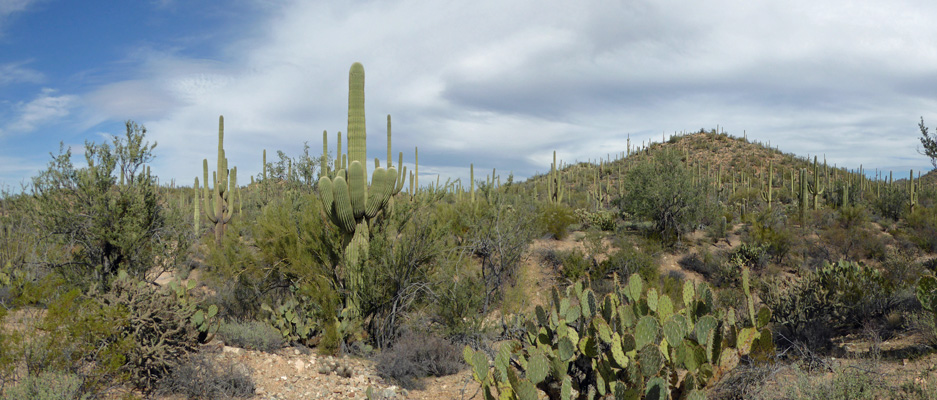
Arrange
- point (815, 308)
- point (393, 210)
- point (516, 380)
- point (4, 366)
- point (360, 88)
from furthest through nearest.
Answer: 1. point (393, 210)
2. point (360, 88)
3. point (815, 308)
4. point (4, 366)
5. point (516, 380)

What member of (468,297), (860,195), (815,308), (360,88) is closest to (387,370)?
(468,297)

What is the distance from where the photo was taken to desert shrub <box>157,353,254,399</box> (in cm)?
559

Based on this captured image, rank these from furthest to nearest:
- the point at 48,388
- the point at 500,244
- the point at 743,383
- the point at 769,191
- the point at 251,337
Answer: the point at 769,191 < the point at 500,244 < the point at 251,337 < the point at 743,383 < the point at 48,388

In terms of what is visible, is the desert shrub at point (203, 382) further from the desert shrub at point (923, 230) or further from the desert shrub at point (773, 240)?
the desert shrub at point (923, 230)

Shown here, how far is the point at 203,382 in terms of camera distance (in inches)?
223

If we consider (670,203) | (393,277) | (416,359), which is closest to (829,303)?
(416,359)

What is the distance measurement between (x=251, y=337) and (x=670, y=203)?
14.7 metres

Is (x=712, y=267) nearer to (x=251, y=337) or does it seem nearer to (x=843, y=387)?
(x=843, y=387)

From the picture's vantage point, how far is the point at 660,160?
64.4 ft

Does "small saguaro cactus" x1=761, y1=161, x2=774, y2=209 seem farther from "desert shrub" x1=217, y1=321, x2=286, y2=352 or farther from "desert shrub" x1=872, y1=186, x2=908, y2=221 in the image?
"desert shrub" x1=217, y1=321, x2=286, y2=352

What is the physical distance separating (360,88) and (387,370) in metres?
4.99

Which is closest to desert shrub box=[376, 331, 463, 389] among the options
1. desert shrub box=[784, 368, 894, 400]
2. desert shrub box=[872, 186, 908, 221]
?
desert shrub box=[784, 368, 894, 400]

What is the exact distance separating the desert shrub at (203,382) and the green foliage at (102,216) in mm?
4507

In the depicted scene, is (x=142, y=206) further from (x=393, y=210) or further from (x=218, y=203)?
(x=218, y=203)
